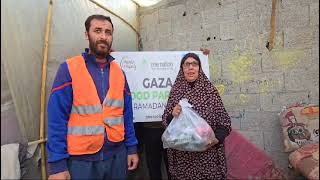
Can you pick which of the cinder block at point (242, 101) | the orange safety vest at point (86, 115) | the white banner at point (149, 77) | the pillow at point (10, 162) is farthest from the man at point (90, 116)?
the cinder block at point (242, 101)

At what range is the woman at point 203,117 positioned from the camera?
8.98ft

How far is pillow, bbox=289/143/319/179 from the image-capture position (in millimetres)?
2680

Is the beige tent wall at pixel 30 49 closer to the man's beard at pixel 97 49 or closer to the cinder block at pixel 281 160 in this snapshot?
the man's beard at pixel 97 49

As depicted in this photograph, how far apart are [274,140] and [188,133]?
48.4 inches

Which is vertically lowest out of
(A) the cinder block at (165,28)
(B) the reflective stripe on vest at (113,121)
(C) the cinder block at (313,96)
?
(B) the reflective stripe on vest at (113,121)

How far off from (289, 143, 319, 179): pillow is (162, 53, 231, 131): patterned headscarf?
24.1 inches

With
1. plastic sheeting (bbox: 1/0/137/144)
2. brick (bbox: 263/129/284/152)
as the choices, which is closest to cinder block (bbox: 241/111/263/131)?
brick (bbox: 263/129/284/152)

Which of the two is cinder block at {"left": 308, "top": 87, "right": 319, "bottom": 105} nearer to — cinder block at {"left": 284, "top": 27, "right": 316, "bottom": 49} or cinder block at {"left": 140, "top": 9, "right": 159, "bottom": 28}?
cinder block at {"left": 284, "top": 27, "right": 316, "bottom": 49}

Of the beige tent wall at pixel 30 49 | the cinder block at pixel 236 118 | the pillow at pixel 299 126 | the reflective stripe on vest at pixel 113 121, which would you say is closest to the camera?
the reflective stripe on vest at pixel 113 121

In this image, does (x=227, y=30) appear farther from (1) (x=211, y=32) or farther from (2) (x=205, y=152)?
(2) (x=205, y=152)

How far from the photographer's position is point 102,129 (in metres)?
2.30

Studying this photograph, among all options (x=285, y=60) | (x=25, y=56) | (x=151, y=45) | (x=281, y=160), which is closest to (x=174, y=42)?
(x=151, y=45)

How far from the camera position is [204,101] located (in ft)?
9.09

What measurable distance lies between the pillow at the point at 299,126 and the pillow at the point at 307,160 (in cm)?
9
